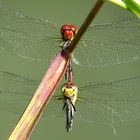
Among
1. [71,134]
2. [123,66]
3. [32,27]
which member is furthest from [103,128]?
[32,27]

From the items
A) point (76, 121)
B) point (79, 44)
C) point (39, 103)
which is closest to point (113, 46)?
point (79, 44)

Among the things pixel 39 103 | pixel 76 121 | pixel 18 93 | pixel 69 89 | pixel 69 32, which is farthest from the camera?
pixel 76 121

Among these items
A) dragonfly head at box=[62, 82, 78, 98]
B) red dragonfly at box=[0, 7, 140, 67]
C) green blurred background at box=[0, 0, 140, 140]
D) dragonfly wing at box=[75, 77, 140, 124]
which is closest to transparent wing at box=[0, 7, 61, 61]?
red dragonfly at box=[0, 7, 140, 67]

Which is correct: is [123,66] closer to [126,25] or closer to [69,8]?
[69,8]

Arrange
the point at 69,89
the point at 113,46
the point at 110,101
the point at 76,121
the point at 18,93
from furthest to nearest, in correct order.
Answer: the point at 76,121 < the point at 110,101 < the point at 18,93 < the point at 113,46 < the point at 69,89

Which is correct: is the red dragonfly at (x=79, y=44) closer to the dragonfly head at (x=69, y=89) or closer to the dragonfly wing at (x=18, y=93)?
the dragonfly head at (x=69, y=89)

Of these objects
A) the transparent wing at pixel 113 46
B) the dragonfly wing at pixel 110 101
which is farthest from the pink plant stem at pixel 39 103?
the dragonfly wing at pixel 110 101

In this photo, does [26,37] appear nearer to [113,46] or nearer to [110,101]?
[113,46]
